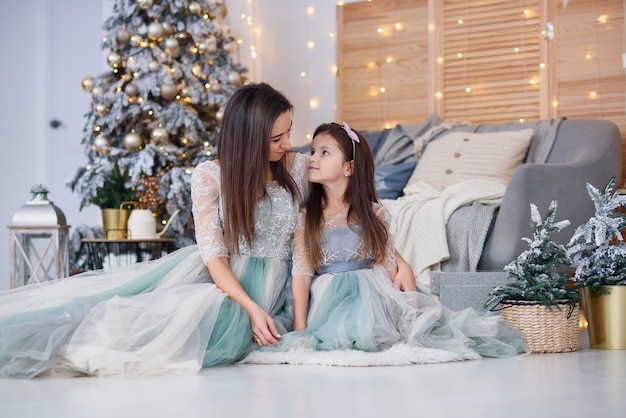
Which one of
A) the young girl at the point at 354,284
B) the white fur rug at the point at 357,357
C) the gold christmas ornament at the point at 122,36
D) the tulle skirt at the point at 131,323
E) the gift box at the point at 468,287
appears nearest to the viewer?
the tulle skirt at the point at 131,323

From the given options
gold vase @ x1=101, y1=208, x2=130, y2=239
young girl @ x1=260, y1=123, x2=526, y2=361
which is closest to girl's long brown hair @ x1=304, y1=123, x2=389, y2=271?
young girl @ x1=260, y1=123, x2=526, y2=361

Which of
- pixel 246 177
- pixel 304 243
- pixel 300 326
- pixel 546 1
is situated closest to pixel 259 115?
pixel 246 177

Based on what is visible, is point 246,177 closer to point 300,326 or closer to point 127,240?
point 300,326

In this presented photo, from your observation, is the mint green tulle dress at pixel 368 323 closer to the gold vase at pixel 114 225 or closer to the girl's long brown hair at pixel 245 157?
the girl's long brown hair at pixel 245 157

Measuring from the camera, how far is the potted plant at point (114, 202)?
4.12 m

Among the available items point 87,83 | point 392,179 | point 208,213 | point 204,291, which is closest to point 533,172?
point 392,179

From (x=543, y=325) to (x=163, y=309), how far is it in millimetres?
1247

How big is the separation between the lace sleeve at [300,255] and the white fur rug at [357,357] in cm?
30

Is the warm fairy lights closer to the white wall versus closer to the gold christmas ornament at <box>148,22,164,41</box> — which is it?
the white wall

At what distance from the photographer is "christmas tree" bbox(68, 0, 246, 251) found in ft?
15.4

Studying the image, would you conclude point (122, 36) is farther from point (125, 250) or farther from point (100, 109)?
point (125, 250)

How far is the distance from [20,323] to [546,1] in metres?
3.75

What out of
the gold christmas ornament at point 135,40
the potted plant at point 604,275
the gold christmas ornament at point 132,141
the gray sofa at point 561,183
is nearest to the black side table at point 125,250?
the gold christmas ornament at point 132,141

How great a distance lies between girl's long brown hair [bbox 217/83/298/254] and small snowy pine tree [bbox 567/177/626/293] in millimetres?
1106
